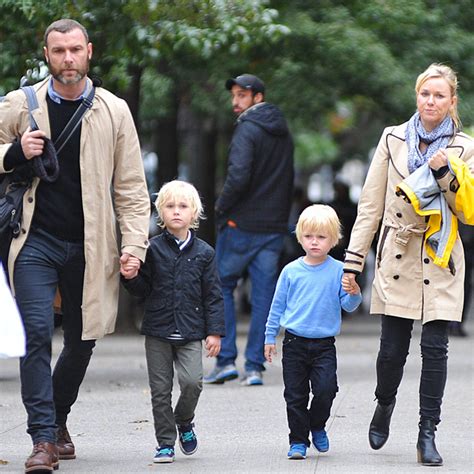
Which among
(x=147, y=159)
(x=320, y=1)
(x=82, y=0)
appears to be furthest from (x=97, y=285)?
(x=147, y=159)

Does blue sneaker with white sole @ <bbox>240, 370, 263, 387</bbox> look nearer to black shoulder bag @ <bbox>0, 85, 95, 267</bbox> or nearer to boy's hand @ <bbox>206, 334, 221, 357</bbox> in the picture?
boy's hand @ <bbox>206, 334, 221, 357</bbox>

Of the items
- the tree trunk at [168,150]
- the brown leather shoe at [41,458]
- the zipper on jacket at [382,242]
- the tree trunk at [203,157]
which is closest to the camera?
the brown leather shoe at [41,458]

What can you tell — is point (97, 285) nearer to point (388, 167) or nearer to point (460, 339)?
point (388, 167)

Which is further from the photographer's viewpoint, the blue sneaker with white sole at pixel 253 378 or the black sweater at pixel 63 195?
the blue sneaker with white sole at pixel 253 378

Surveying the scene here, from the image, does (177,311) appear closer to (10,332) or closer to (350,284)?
(350,284)

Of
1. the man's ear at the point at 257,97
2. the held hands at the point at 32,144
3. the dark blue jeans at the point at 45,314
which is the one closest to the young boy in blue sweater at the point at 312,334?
the dark blue jeans at the point at 45,314

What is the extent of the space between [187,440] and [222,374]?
3.07 meters

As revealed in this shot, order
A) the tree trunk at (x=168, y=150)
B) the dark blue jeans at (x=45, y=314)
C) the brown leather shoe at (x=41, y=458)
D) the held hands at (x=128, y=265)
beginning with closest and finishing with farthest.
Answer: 1. the brown leather shoe at (x=41, y=458)
2. the dark blue jeans at (x=45, y=314)
3. the held hands at (x=128, y=265)
4. the tree trunk at (x=168, y=150)

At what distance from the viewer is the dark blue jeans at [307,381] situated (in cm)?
660

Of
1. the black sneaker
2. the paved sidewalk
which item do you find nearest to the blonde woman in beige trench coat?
the paved sidewalk

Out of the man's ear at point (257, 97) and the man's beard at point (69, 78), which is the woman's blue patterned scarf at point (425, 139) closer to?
the man's beard at point (69, 78)

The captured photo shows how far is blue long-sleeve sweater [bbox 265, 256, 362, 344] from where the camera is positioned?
21.8ft

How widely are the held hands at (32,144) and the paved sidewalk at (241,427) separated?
1.42 metres

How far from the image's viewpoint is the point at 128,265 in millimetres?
6320
